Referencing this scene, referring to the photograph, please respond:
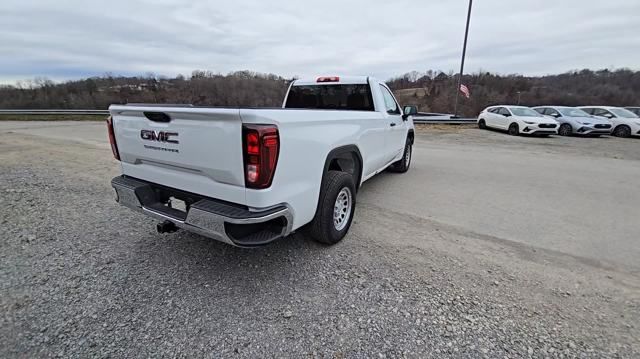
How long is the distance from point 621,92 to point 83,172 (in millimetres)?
64485

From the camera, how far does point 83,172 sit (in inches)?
249

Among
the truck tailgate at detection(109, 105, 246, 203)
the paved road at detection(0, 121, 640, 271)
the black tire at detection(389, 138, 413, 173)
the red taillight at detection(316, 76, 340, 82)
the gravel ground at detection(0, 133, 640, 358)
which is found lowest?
the gravel ground at detection(0, 133, 640, 358)

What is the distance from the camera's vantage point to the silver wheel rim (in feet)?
11.0

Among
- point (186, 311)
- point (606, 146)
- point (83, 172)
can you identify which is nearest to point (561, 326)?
point (186, 311)

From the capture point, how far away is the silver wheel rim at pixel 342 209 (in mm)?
3361

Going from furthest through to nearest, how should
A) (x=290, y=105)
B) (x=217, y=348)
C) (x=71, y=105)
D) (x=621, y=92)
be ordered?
(x=621, y=92) → (x=71, y=105) → (x=290, y=105) → (x=217, y=348)

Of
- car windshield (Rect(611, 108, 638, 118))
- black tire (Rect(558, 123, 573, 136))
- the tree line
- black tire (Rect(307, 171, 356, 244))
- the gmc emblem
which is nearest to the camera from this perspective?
the gmc emblem

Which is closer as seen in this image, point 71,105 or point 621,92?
point 71,105

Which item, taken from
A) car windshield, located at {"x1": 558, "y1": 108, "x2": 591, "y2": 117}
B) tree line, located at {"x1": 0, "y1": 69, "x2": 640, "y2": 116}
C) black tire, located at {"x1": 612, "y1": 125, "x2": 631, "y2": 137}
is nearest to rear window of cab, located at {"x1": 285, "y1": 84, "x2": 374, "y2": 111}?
tree line, located at {"x1": 0, "y1": 69, "x2": 640, "y2": 116}

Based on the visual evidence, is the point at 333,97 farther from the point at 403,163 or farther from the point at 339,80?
the point at 403,163

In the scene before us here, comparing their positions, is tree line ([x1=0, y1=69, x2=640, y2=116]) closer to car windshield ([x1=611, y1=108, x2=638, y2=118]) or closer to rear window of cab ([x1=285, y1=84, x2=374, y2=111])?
rear window of cab ([x1=285, y1=84, x2=374, y2=111])

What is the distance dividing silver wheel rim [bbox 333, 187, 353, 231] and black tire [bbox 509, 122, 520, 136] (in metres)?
14.5

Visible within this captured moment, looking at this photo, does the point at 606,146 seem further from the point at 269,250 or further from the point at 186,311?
the point at 186,311

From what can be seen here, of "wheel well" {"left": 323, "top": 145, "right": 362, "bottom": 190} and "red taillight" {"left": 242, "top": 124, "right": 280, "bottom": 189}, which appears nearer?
"red taillight" {"left": 242, "top": 124, "right": 280, "bottom": 189}
